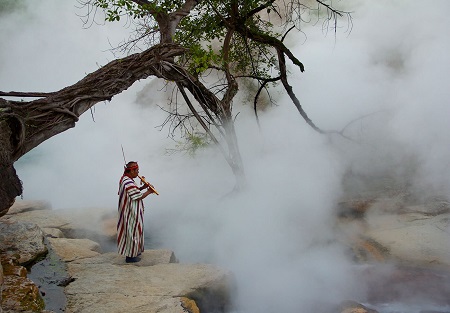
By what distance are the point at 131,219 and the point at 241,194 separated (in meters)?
2.09

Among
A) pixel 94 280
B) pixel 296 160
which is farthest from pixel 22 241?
pixel 296 160

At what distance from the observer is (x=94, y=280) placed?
4.51 m

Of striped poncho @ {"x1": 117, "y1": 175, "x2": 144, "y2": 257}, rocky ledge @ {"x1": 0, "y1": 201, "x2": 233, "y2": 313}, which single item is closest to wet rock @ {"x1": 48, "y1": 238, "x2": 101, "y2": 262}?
rocky ledge @ {"x1": 0, "y1": 201, "x2": 233, "y2": 313}

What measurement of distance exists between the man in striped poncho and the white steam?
1.30m

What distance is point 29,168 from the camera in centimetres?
1273

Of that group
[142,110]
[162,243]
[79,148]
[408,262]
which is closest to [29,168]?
[79,148]

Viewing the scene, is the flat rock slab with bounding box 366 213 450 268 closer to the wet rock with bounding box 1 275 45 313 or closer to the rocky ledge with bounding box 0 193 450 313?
the rocky ledge with bounding box 0 193 450 313

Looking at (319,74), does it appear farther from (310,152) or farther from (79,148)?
(79,148)

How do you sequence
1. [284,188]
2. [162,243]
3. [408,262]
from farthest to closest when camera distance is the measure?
[284,188] < [162,243] < [408,262]

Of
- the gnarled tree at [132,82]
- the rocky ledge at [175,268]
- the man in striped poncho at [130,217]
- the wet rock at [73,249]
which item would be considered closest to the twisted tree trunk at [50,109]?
the gnarled tree at [132,82]

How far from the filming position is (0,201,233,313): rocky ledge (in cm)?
391

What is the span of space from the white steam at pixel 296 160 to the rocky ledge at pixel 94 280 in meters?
0.73

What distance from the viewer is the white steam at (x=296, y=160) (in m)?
6.12

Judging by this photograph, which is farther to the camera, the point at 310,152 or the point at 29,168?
the point at 29,168
